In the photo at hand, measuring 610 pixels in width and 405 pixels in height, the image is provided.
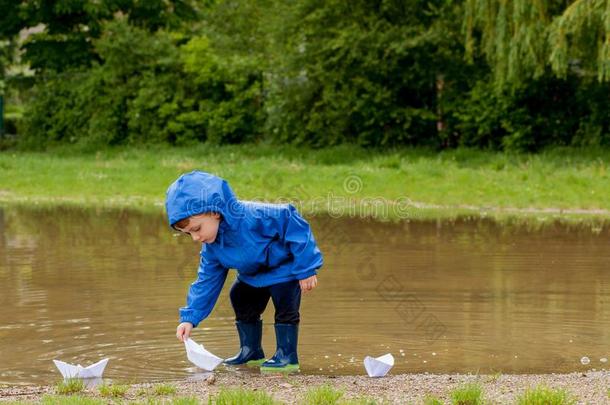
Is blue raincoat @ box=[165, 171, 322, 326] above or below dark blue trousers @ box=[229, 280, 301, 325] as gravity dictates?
above

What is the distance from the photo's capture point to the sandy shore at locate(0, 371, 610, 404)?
22.1 ft

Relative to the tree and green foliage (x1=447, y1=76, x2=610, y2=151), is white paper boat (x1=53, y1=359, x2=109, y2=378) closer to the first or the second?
the tree

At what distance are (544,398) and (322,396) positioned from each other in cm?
111

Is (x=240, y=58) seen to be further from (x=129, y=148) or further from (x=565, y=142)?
(x=565, y=142)

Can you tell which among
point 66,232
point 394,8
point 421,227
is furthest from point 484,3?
point 66,232

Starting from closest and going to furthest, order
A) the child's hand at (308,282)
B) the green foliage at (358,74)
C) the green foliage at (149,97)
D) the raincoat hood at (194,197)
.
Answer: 1. the raincoat hood at (194,197)
2. the child's hand at (308,282)
3. the green foliage at (358,74)
4. the green foliage at (149,97)

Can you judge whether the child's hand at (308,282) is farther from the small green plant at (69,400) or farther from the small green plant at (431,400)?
the small green plant at (69,400)

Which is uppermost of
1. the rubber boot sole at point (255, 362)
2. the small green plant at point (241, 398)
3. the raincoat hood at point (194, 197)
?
the raincoat hood at point (194, 197)

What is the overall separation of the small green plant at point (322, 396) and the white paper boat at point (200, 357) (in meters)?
1.44

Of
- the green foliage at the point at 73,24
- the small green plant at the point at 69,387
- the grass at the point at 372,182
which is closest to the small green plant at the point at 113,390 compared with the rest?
the small green plant at the point at 69,387

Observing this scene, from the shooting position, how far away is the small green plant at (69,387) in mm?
7102

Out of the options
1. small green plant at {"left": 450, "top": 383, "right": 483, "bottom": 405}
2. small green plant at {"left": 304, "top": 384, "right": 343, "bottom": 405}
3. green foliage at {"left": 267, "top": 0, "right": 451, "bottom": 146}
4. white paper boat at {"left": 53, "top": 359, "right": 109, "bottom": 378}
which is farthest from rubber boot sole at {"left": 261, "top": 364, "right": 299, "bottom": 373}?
green foliage at {"left": 267, "top": 0, "right": 451, "bottom": 146}

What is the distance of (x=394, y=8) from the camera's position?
2903 centimetres

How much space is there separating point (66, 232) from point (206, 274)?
924cm
